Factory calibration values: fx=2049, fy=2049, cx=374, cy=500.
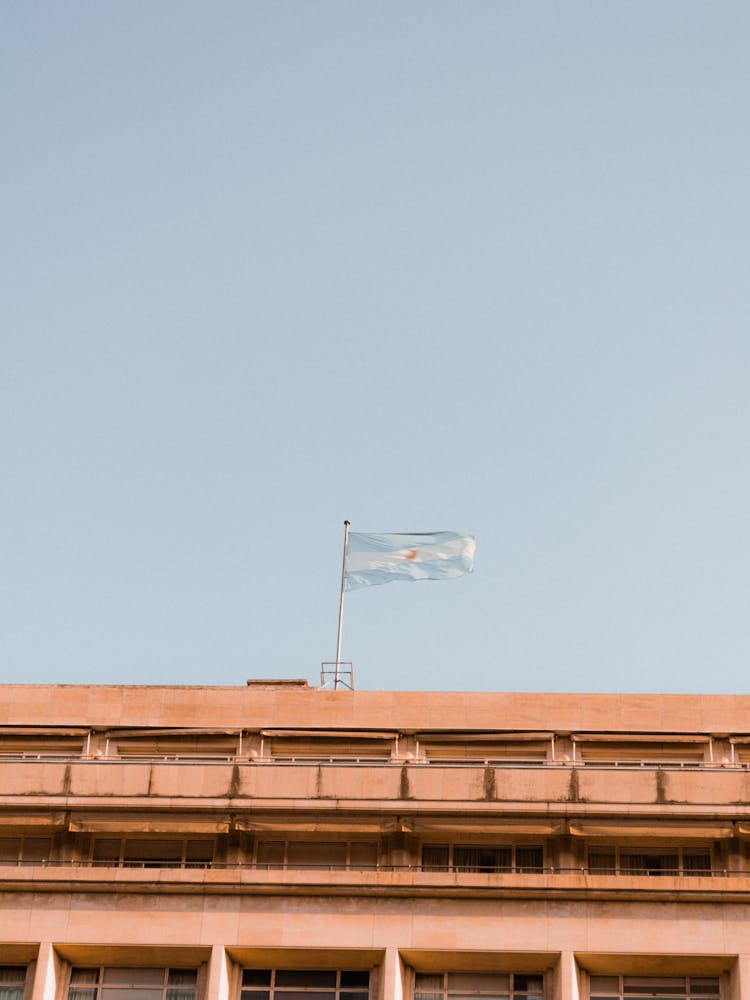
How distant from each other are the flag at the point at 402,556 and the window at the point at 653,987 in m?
17.0

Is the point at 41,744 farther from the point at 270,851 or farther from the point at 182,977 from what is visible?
the point at 182,977

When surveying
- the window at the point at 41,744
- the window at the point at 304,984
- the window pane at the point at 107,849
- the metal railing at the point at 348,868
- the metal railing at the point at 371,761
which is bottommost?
the window at the point at 304,984

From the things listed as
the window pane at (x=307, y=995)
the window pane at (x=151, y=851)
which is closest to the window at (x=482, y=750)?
the window pane at (x=307, y=995)

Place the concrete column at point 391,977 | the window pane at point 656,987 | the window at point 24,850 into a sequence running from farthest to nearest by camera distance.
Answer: the window at point 24,850
the window pane at point 656,987
the concrete column at point 391,977

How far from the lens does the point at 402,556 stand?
64.9 meters

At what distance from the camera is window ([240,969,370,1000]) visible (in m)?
52.0

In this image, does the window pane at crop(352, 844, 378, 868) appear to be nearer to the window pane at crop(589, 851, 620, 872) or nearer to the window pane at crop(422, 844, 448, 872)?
the window pane at crop(422, 844, 448, 872)

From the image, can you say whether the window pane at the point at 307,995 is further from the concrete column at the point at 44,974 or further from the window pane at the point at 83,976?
the concrete column at the point at 44,974

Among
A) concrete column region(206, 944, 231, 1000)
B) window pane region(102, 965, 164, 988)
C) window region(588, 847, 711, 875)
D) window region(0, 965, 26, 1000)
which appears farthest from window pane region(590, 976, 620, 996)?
window region(0, 965, 26, 1000)

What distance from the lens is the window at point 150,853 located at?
53875mm

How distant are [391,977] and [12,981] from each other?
974 cm

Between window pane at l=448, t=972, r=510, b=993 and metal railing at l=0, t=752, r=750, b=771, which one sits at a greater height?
metal railing at l=0, t=752, r=750, b=771

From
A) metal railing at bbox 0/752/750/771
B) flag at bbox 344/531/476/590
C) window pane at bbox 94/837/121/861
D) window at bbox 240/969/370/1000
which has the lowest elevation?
window at bbox 240/969/370/1000

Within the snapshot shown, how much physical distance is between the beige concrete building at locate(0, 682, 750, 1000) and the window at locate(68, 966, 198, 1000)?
0.19ft
